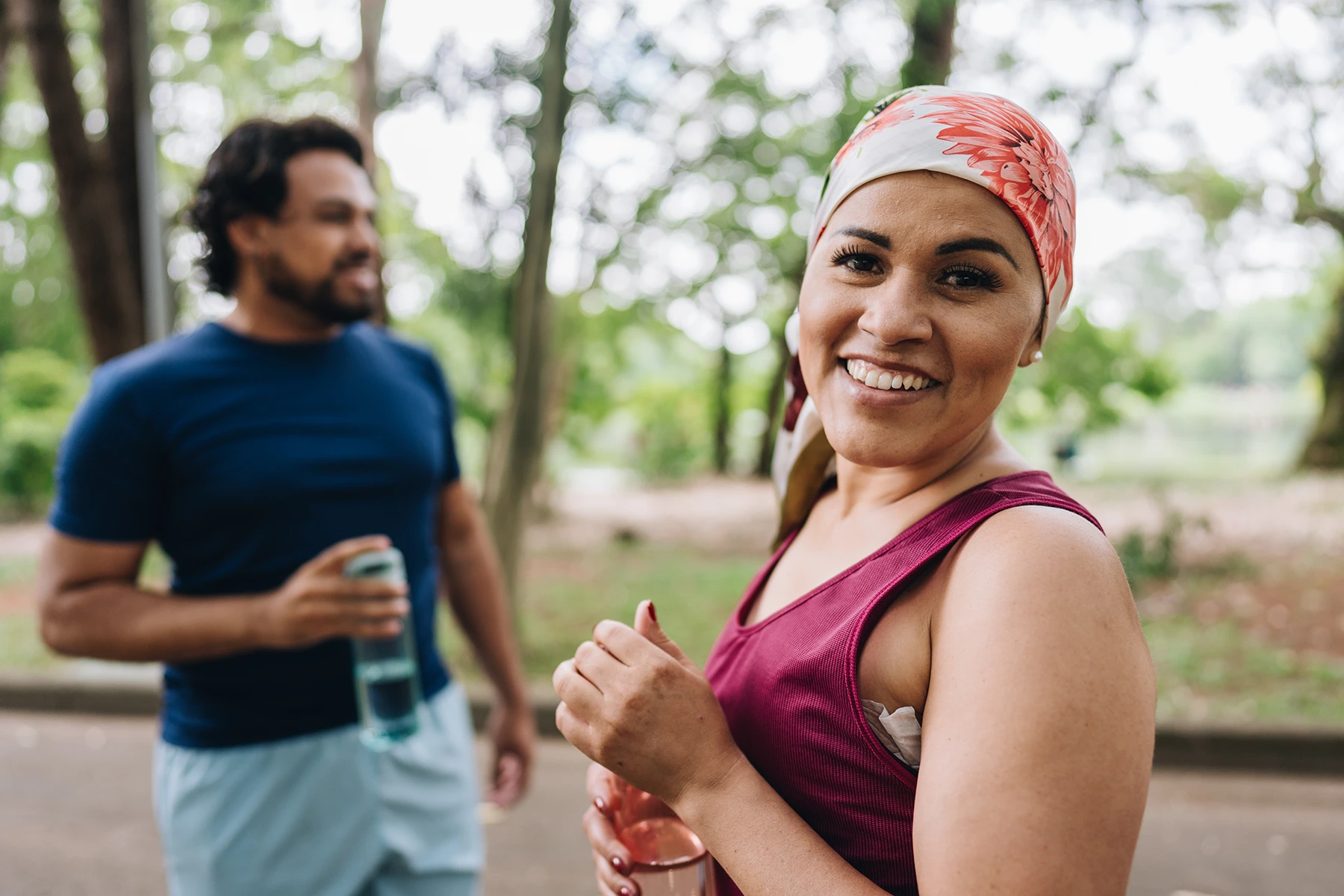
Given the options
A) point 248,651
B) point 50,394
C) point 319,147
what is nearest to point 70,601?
point 248,651

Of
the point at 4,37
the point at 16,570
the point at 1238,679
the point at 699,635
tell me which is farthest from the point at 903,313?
the point at 16,570

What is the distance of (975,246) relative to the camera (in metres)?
1.05

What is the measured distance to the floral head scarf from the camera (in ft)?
3.45

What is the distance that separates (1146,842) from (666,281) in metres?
6.25

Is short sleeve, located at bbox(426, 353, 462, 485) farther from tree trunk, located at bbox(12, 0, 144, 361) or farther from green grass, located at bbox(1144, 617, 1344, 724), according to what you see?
tree trunk, located at bbox(12, 0, 144, 361)

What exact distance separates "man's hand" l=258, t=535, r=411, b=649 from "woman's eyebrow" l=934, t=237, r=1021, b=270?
1.39 m

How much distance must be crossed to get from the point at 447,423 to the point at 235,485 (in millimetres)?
659

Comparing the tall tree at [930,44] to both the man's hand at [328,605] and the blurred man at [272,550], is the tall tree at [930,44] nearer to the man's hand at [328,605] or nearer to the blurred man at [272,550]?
the blurred man at [272,550]

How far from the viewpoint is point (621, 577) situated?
9.38 m

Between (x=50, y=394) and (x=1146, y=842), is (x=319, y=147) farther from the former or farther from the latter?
(x=50, y=394)

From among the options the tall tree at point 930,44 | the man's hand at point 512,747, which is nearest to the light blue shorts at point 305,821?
the man's hand at point 512,747

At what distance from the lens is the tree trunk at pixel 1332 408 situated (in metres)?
11.5

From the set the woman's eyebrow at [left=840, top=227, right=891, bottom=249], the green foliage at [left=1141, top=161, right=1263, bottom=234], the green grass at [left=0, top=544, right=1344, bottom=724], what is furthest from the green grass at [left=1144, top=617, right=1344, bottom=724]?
the woman's eyebrow at [left=840, top=227, right=891, bottom=249]

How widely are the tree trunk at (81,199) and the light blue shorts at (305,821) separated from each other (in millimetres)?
5611
